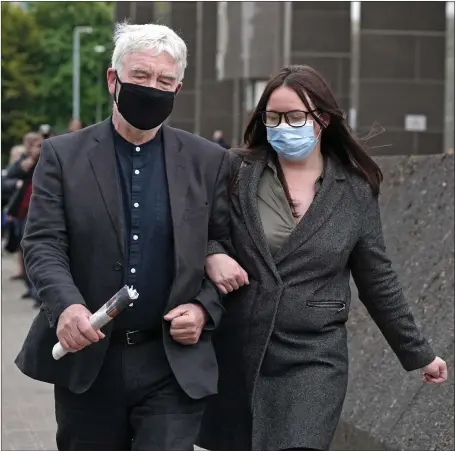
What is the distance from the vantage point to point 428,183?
23.7 feet

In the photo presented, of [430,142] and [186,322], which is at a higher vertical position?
[430,142]

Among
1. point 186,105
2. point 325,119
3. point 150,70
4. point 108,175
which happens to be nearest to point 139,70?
point 150,70

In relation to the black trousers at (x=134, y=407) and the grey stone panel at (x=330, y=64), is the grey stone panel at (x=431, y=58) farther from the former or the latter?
the black trousers at (x=134, y=407)

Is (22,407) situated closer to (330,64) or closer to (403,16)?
(403,16)

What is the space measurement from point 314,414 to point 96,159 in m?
1.14

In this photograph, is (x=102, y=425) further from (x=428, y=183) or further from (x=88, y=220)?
(x=428, y=183)

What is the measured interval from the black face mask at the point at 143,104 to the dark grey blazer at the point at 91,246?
137 millimetres

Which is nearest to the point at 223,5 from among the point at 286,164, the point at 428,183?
the point at 428,183

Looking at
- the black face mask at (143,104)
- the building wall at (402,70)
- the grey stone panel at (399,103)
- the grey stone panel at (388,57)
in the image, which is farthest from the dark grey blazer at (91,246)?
the grey stone panel at (399,103)

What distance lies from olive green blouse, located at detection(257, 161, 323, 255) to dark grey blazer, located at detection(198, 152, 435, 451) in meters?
0.04

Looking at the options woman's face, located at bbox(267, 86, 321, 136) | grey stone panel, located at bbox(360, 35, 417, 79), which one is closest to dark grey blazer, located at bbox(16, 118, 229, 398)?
woman's face, located at bbox(267, 86, 321, 136)

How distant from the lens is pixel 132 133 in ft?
13.5

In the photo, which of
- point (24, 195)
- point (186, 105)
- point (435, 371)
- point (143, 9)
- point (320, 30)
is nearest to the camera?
point (435, 371)

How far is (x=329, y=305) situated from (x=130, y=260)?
30.4 inches
